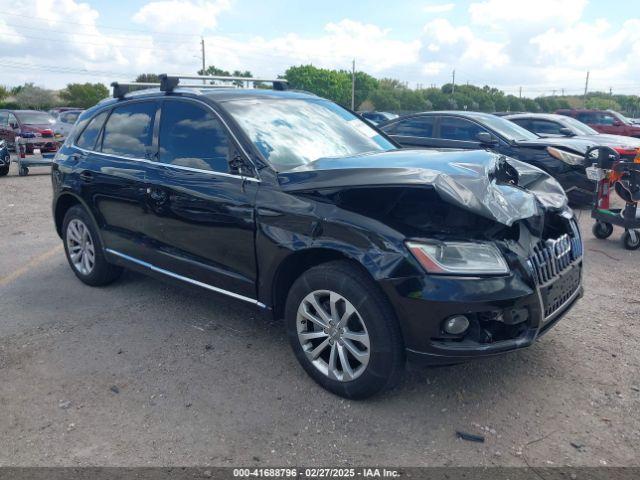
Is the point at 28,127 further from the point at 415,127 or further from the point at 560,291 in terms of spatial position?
the point at 560,291

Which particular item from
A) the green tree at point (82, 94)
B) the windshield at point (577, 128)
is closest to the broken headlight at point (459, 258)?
the windshield at point (577, 128)

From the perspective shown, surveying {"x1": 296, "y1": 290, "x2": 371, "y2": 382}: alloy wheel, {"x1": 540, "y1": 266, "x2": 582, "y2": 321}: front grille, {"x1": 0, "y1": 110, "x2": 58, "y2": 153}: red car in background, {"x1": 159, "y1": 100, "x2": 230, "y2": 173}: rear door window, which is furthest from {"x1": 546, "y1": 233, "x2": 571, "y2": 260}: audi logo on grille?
{"x1": 0, "y1": 110, "x2": 58, "y2": 153}: red car in background

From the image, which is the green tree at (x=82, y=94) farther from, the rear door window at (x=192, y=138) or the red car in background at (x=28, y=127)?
the rear door window at (x=192, y=138)

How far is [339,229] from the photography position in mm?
3219

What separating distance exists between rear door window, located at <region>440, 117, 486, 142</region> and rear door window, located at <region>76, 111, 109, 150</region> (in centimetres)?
628

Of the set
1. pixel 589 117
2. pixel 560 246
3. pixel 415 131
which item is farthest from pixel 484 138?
pixel 589 117

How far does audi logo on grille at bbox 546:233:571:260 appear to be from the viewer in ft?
11.0

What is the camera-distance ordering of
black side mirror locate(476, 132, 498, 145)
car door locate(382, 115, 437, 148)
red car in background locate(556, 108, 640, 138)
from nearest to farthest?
black side mirror locate(476, 132, 498, 145), car door locate(382, 115, 437, 148), red car in background locate(556, 108, 640, 138)

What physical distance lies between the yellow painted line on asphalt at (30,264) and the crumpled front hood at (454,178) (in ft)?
12.3

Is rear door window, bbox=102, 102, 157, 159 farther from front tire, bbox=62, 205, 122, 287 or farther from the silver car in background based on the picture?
the silver car in background

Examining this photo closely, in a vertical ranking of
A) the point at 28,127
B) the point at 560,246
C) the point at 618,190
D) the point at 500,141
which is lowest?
the point at 618,190

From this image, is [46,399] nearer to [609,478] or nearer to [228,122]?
[228,122]

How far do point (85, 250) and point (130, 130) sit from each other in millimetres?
1384

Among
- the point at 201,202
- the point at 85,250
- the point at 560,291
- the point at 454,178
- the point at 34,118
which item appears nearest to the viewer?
the point at 454,178
